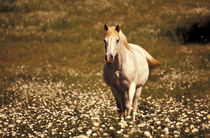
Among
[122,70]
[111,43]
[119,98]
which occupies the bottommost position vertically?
[119,98]

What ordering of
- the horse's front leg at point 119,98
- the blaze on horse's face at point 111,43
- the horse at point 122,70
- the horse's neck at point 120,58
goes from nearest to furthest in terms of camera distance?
the blaze on horse's face at point 111,43, the horse at point 122,70, the horse's neck at point 120,58, the horse's front leg at point 119,98

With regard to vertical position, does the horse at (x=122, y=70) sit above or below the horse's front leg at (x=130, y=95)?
above

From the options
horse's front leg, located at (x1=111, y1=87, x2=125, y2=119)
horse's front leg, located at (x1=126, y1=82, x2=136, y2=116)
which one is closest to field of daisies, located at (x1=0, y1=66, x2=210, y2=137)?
horse's front leg, located at (x1=111, y1=87, x2=125, y2=119)

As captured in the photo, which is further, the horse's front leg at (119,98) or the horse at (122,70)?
the horse's front leg at (119,98)

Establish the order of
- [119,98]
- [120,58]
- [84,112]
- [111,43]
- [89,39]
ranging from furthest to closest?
1. [89,39]
2. [84,112]
3. [119,98]
4. [120,58]
5. [111,43]

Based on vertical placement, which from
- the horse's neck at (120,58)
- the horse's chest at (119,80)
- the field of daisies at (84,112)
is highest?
the horse's neck at (120,58)

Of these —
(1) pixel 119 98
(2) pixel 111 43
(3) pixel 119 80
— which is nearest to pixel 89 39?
(1) pixel 119 98

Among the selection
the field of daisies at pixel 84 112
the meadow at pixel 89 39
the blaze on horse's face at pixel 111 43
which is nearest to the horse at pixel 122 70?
the blaze on horse's face at pixel 111 43

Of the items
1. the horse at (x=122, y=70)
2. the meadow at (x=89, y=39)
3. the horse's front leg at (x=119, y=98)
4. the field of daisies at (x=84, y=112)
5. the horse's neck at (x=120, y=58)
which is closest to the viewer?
the field of daisies at (x=84, y=112)

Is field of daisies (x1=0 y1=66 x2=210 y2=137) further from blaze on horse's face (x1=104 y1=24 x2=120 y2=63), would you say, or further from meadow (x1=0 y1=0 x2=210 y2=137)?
blaze on horse's face (x1=104 y1=24 x2=120 y2=63)

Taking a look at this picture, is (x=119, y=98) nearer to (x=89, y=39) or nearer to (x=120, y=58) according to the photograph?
(x=120, y=58)

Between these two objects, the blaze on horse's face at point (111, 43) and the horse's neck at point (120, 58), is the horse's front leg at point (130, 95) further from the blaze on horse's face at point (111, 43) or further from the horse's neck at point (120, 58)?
the blaze on horse's face at point (111, 43)

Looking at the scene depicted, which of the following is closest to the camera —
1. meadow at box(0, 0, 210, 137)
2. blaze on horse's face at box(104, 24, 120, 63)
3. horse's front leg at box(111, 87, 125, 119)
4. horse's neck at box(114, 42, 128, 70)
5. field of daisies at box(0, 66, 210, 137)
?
field of daisies at box(0, 66, 210, 137)

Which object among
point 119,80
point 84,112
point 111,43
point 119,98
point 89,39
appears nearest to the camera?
point 111,43
